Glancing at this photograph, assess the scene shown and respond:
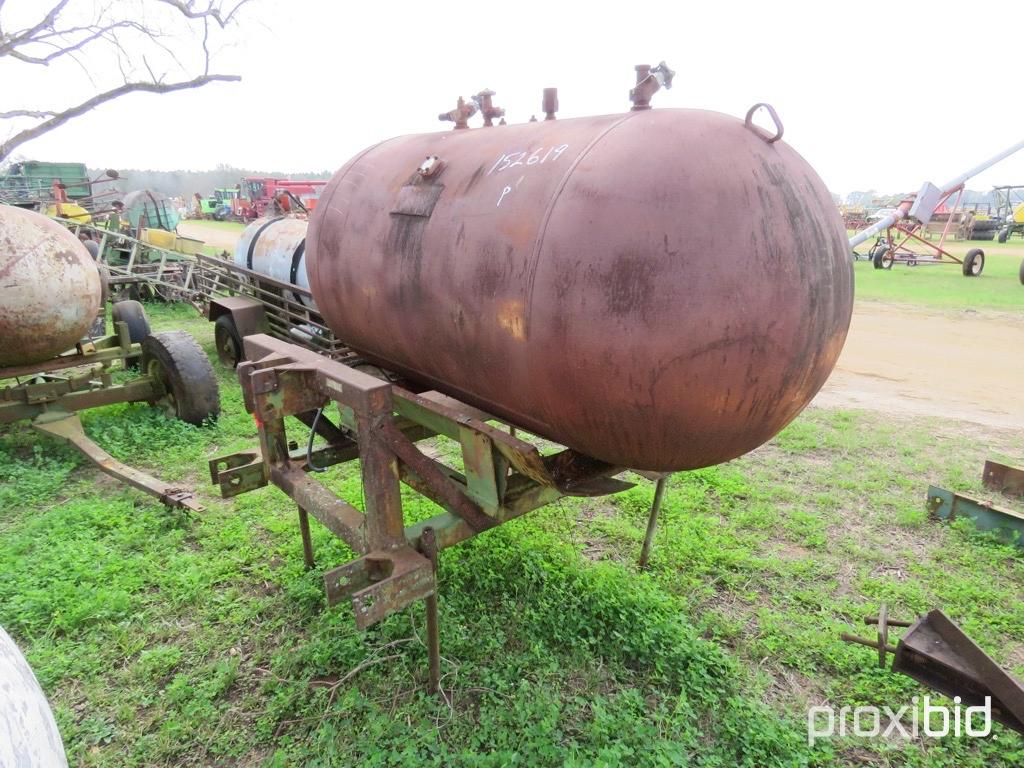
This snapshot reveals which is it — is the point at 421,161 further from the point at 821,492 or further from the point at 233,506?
the point at 821,492

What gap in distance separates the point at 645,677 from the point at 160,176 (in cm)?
7013

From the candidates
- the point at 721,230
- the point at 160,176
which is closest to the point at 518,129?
the point at 721,230

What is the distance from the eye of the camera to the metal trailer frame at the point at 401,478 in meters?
2.33

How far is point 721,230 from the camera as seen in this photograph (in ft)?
5.82

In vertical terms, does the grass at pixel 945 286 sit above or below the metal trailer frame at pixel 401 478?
below

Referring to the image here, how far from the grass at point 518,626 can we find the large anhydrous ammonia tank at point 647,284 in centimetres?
120

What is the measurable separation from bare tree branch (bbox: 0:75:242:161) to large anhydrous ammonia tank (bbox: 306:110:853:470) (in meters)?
14.6

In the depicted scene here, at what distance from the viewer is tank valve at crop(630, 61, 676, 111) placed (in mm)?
2160

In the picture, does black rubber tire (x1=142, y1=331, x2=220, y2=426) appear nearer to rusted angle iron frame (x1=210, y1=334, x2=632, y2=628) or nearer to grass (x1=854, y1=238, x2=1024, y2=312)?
rusted angle iron frame (x1=210, y1=334, x2=632, y2=628)

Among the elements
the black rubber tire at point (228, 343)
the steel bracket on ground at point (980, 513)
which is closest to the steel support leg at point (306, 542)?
the black rubber tire at point (228, 343)

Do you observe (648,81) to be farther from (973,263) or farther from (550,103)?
(973,263)

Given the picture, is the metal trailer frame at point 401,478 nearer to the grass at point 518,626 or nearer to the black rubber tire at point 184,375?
the grass at point 518,626

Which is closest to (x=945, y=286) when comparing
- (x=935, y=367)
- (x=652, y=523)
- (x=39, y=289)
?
(x=935, y=367)

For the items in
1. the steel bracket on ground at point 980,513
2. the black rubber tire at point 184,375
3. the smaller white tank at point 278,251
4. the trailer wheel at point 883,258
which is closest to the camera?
the steel bracket on ground at point 980,513
